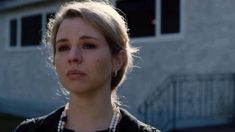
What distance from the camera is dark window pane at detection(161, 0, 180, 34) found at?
32.4 feet

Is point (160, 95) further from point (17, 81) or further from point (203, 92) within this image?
point (17, 81)

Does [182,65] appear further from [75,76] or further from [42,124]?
[75,76]

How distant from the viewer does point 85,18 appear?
181 cm

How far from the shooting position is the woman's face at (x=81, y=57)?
1765mm

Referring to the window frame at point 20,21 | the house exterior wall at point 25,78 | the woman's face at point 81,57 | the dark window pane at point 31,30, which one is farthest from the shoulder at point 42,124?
the dark window pane at point 31,30

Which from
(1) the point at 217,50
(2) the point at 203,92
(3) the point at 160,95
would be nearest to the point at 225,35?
(1) the point at 217,50

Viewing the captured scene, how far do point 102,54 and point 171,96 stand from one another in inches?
313

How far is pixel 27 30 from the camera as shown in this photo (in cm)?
1504

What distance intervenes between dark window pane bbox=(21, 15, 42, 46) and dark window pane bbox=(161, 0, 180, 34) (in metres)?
4.79

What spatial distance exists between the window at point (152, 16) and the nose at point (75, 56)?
8.13 m

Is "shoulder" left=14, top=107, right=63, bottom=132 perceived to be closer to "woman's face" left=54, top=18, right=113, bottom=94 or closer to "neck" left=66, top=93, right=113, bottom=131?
"neck" left=66, top=93, right=113, bottom=131

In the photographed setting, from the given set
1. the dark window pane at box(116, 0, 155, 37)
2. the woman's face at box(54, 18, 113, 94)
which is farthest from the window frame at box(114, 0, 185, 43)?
the woman's face at box(54, 18, 113, 94)

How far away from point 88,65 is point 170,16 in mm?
8388

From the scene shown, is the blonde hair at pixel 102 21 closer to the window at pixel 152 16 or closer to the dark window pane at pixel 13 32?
the window at pixel 152 16
